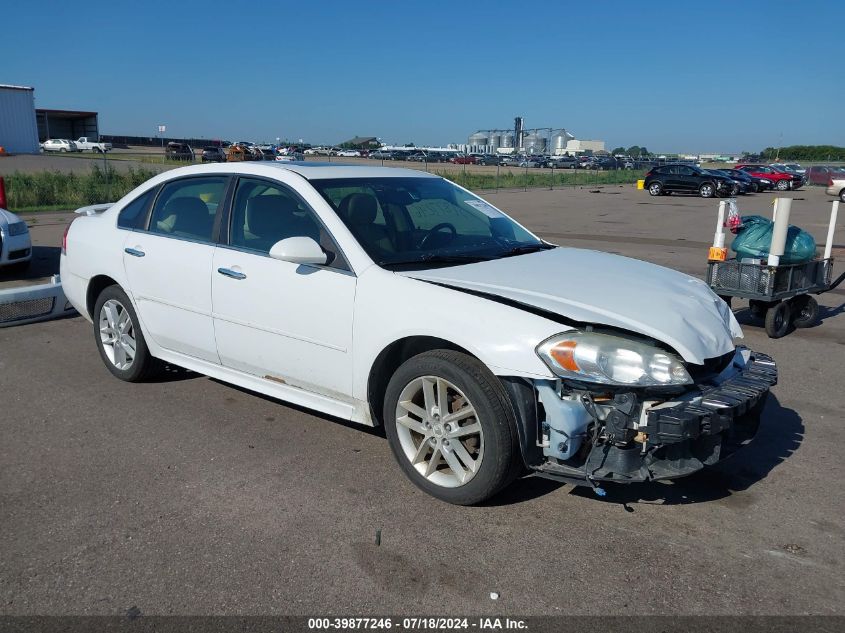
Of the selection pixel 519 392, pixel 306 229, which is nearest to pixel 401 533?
pixel 519 392

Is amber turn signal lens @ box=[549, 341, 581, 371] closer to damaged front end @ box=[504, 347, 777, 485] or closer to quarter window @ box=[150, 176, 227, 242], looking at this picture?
damaged front end @ box=[504, 347, 777, 485]

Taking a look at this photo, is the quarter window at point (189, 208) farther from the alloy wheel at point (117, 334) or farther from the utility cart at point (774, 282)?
the utility cart at point (774, 282)

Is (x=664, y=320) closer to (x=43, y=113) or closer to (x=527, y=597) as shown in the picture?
(x=527, y=597)

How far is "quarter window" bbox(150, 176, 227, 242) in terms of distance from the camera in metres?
4.89

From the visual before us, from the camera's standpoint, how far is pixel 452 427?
3654 mm

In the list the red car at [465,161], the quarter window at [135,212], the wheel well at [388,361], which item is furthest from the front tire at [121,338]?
the red car at [465,161]

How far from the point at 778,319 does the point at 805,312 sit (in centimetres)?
74

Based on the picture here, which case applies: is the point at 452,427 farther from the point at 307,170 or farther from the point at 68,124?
the point at 68,124

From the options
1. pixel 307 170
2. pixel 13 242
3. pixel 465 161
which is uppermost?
pixel 307 170

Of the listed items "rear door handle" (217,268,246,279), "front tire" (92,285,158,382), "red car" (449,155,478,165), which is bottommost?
"red car" (449,155,478,165)

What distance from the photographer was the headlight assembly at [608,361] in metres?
3.30

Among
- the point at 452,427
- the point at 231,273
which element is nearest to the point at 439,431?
the point at 452,427

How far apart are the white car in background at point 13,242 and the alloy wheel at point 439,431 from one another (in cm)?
763

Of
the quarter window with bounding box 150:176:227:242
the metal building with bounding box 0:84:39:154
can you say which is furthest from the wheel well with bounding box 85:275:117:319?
the metal building with bounding box 0:84:39:154
